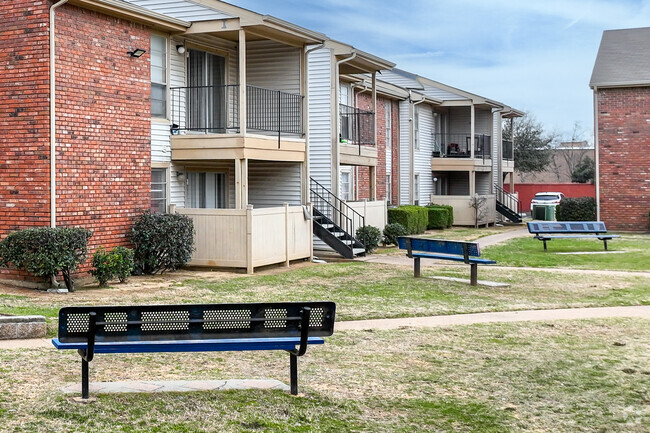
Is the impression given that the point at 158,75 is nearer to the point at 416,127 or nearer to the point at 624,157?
the point at 416,127

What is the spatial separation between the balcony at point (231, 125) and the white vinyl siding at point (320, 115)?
198 cm

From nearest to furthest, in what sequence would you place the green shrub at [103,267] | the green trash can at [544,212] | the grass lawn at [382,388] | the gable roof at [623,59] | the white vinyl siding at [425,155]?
the grass lawn at [382,388] < the green shrub at [103,267] < the gable roof at [623,59] < the white vinyl siding at [425,155] < the green trash can at [544,212]

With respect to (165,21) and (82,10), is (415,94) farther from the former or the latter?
(82,10)

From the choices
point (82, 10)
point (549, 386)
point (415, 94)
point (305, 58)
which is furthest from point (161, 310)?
point (415, 94)

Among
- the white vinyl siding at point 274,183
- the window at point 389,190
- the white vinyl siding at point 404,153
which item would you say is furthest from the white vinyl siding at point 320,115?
the white vinyl siding at point 404,153

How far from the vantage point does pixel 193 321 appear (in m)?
7.48

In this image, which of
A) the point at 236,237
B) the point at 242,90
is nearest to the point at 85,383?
the point at 236,237

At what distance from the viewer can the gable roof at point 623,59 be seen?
32719 millimetres

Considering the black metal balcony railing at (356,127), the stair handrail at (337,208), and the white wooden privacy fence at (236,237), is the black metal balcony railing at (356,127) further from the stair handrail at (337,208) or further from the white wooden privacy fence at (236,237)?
the white wooden privacy fence at (236,237)

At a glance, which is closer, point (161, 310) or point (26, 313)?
point (161, 310)

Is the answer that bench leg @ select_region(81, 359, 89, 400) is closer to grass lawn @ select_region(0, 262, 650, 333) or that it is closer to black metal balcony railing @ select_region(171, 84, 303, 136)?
grass lawn @ select_region(0, 262, 650, 333)

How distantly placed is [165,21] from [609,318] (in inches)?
446

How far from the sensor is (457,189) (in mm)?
42688

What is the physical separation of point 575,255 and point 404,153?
14.1 meters
